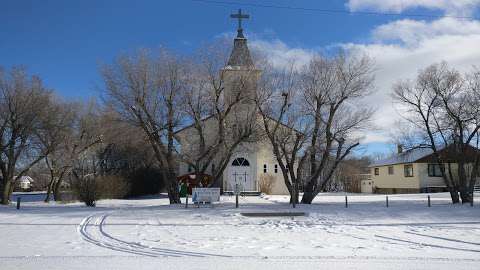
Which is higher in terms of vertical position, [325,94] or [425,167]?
[325,94]

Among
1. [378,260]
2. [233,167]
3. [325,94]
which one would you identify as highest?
[325,94]

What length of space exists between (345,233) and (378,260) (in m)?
4.93

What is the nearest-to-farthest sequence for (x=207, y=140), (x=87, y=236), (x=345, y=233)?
(x=87, y=236) < (x=345, y=233) < (x=207, y=140)

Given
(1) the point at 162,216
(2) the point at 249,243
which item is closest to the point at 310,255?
(2) the point at 249,243

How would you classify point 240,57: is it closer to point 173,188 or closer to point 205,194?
point 173,188

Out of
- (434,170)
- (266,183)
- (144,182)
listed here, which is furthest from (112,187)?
(434,170)

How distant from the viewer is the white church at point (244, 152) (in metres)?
27.3

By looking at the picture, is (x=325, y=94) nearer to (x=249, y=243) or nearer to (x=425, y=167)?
(x=249, y=243)

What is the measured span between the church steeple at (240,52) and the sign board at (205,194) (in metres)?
7.36

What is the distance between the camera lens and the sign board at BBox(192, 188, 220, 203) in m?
25.0

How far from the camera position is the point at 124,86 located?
86.2 ft

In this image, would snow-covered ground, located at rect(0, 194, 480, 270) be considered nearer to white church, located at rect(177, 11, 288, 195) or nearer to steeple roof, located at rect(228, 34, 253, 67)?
white church, located at rect(177, 11, 288, 195)

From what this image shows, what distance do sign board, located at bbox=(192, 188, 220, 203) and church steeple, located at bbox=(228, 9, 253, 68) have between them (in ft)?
24.1

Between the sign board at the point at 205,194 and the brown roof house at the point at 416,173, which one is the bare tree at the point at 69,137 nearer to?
the sign board at the point at 205,194
